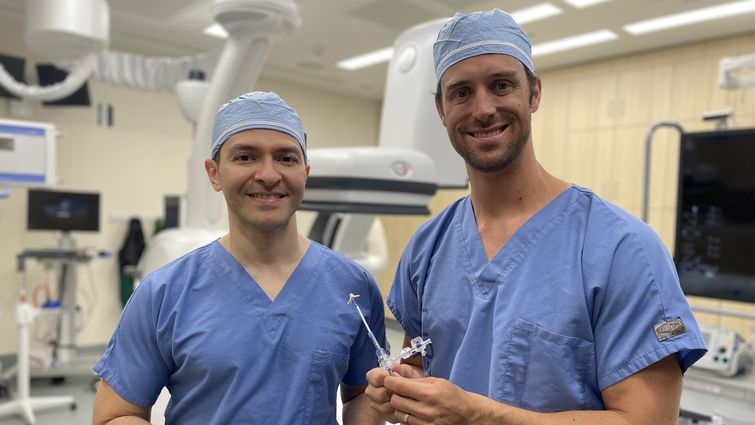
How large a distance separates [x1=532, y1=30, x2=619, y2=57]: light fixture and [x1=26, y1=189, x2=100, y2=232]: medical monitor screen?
393cm

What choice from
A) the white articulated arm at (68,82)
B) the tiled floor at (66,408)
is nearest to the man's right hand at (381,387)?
the white articulated arm at (68,82)

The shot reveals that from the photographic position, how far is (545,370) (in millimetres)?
950

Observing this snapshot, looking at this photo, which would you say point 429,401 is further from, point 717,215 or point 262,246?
point 717,215

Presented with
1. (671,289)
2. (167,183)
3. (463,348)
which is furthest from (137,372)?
(167,183)

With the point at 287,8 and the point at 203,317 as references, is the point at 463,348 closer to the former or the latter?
the point at 203,317

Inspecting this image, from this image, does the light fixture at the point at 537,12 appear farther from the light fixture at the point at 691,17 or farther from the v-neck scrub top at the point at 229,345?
the v-neck scrub top at the point at 229,345

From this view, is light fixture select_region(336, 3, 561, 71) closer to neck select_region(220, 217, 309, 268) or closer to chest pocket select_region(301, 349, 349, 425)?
neck select_region(220, 217, 309, 268)

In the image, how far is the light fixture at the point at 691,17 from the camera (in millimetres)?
4438

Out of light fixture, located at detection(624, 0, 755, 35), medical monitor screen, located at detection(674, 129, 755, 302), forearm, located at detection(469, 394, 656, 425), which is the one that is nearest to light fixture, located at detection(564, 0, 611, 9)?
light fixture, located at detection(624, 0, 755, 35)

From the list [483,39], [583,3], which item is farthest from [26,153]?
[583,3]

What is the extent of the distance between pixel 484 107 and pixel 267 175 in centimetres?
43

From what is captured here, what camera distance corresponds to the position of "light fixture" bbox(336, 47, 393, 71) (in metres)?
5.85

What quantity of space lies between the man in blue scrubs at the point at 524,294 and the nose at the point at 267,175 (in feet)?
1.13

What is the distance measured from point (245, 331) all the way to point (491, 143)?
1.94 ft
